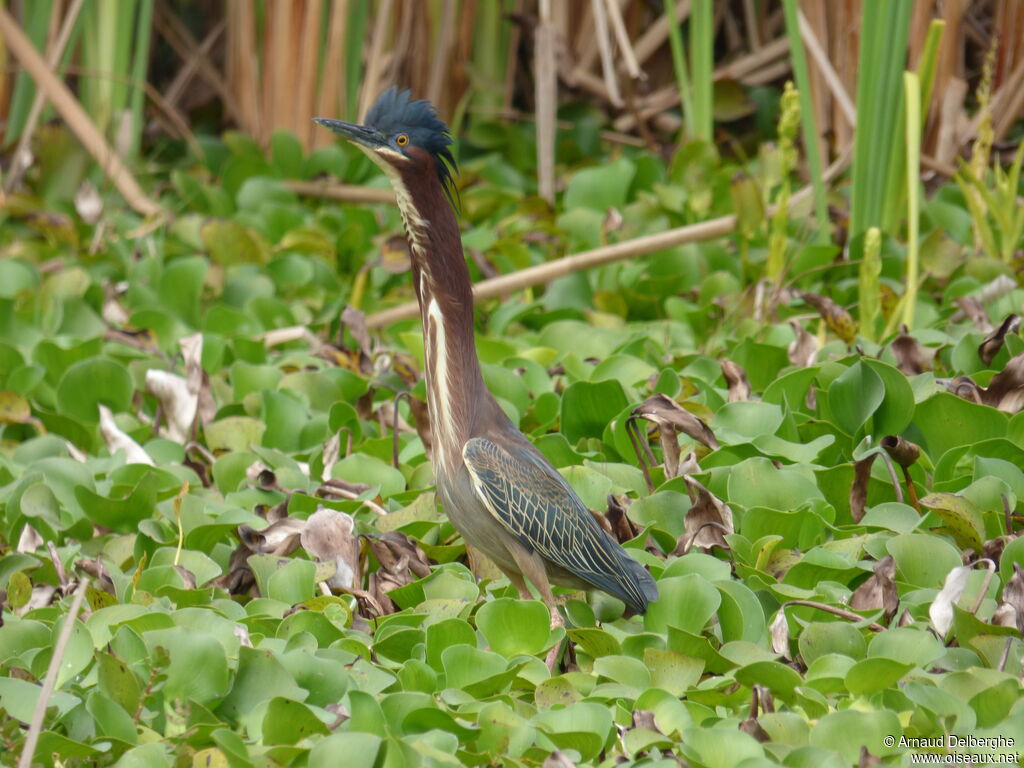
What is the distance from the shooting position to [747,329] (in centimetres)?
458

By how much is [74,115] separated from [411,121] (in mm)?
3363

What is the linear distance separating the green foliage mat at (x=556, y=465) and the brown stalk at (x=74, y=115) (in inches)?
18.7

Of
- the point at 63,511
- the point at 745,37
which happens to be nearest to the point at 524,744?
the point at 63,511

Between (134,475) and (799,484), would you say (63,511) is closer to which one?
(134,475)

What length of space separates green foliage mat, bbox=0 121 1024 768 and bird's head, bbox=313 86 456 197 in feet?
2.99

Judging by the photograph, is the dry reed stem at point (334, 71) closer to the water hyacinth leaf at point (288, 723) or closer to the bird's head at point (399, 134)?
the bird's head at point (399, 134)

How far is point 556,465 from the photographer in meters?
3.75

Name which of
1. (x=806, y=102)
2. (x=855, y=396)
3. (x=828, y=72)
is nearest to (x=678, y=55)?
(x=828, y=72)

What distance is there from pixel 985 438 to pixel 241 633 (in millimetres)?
2083

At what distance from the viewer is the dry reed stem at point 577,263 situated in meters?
4.98


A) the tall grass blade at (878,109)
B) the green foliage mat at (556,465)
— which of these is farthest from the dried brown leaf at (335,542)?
the tall grass blade at (878,109)

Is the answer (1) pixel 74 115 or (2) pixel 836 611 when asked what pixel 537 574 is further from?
(1) pixel 74 115

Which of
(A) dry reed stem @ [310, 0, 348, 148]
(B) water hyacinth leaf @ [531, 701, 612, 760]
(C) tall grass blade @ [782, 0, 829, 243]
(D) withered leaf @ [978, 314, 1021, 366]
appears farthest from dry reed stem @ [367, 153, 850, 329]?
(B) water hyacinth leaf @ [531, 701, 612, 760]

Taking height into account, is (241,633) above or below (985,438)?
below
